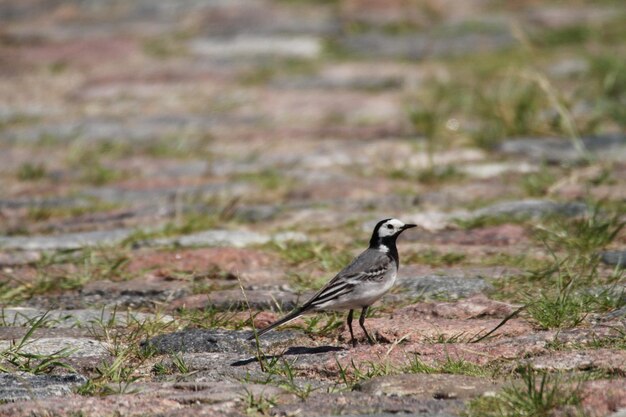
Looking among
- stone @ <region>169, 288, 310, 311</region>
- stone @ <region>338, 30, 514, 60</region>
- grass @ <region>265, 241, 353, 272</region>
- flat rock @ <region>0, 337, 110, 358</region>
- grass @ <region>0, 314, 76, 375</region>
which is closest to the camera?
grass @ <region>0, 314, 76, 375</region>

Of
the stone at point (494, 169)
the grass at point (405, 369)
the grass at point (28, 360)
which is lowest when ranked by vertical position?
the stone at point (494, 169)

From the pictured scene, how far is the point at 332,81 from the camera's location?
8602 mm

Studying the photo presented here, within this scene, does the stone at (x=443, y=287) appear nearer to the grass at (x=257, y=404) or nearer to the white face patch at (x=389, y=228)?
the white face patch at (x=389, y=228)

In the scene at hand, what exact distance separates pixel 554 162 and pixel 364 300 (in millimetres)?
2687

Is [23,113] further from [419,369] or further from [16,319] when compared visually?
[419,369]

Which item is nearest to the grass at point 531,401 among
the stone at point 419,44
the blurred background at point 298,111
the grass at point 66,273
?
the grass at point 66,273

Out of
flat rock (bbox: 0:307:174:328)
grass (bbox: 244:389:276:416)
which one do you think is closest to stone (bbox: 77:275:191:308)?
flat rock (bbox: 0:307:174:328)

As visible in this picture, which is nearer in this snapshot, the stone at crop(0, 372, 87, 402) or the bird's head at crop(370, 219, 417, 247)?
the stone at crop(0, 372, 87, 402)

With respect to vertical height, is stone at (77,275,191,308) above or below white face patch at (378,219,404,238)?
below

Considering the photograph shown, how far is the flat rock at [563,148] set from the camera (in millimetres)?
6262

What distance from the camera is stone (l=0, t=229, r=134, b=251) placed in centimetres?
516

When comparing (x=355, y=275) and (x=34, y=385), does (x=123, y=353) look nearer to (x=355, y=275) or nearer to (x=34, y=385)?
(x=34, y=385)

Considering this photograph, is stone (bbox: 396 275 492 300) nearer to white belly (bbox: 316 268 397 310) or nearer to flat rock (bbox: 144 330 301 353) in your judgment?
white belly (bbox: 316 268 397 310)

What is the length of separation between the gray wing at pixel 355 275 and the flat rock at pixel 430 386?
627 mm
